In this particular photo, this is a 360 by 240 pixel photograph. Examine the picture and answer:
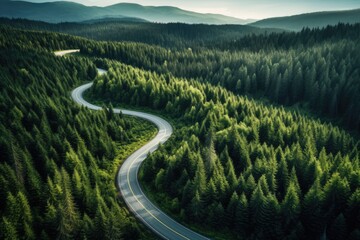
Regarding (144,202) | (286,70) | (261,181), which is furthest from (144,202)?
(286,70)

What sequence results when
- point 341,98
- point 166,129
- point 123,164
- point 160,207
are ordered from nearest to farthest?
point 160,207 < point 123,164 < point 166,129 < point 341,98

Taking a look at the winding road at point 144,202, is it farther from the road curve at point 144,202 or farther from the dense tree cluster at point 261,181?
the dense tree cluster at point 261,181

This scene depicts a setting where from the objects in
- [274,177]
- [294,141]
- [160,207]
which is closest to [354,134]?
[294,141]

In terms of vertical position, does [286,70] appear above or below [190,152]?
above

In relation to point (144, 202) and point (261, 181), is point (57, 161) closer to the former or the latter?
point (144, 202)

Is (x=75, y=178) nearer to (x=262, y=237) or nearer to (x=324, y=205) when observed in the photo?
(x=262, y=237)

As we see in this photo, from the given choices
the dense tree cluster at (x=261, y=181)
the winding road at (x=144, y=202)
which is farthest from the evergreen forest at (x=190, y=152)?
the winding road at (x=144, y=202)
